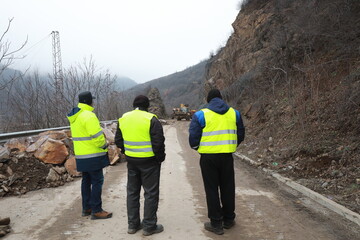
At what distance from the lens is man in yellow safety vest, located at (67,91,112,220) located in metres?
4.56

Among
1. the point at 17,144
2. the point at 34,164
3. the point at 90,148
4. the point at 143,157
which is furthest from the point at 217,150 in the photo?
the point at 17,144

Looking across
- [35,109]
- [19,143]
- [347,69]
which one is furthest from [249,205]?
[35,109]

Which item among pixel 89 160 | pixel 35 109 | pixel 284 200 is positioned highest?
pixel 35 109

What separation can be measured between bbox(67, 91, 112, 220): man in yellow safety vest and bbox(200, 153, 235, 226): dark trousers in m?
1.78

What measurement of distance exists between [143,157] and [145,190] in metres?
0.53

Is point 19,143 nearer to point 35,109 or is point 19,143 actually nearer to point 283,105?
point 35,109

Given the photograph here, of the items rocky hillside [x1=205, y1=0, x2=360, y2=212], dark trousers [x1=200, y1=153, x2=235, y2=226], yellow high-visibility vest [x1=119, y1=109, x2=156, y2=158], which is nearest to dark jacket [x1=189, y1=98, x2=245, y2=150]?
dark trousers [x1=200, y1=153, x2=235, y2=226]

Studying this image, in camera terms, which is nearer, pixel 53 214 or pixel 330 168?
pixel 53 214

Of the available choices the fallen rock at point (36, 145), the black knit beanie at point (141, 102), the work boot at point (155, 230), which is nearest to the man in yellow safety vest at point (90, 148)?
the black knit beanie at point (141, 102)

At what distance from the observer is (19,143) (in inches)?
319

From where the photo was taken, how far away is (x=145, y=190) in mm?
4121

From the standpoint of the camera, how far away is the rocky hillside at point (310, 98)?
682 centimetres

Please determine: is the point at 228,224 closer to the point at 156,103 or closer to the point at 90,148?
the point at 90,148

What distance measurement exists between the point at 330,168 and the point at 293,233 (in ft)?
10.9
